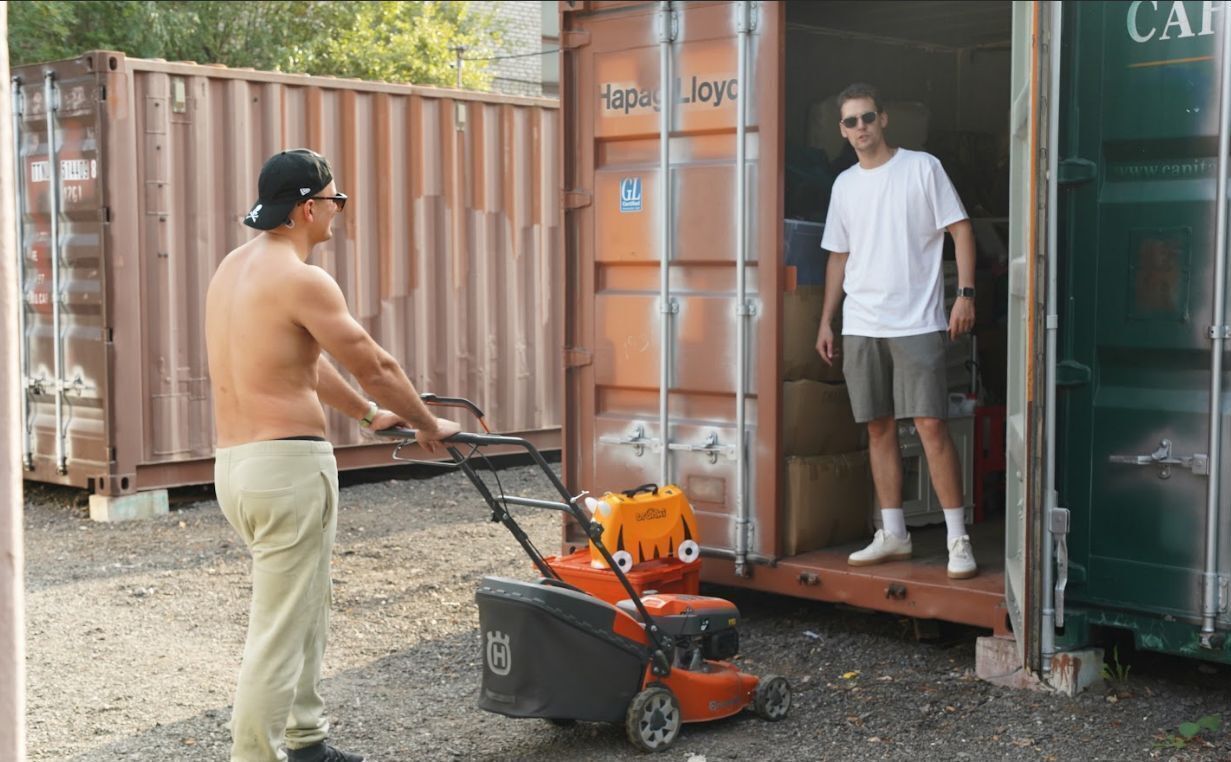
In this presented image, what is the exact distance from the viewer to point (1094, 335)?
5629mm

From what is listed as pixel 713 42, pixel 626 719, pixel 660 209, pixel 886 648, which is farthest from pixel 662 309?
pixel 626 719

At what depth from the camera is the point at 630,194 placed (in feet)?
23.2

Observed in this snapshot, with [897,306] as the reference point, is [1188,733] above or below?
below

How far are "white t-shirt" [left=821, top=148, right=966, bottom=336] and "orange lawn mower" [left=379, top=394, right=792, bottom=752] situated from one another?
166 cm

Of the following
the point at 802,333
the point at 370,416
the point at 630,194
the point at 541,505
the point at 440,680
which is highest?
the point at 630,194

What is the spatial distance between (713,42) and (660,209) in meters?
0.76

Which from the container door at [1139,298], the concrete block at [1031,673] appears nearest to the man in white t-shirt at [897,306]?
the concrete block at [1031,673]

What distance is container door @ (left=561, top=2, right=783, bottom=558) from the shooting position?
6641 millimetres

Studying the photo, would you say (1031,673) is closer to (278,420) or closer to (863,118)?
(863,118)

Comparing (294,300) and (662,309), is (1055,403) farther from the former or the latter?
(294,300)

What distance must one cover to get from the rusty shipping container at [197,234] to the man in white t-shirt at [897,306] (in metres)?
5.08

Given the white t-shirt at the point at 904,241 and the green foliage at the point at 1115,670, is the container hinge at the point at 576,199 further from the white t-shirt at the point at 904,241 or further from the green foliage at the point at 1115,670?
the green foliage at the point at 1115,670

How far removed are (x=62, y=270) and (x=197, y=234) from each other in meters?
0.93

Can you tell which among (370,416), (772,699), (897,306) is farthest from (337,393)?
(897,306)
